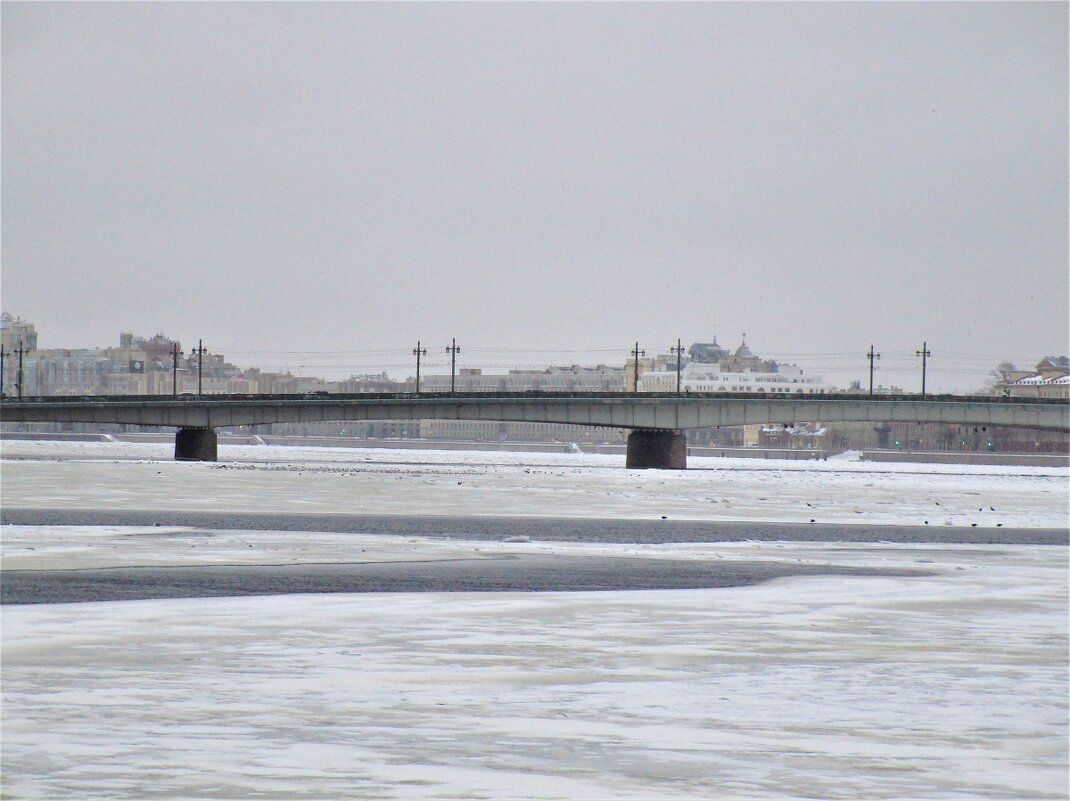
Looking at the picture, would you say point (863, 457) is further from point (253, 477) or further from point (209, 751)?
point (209, 751)

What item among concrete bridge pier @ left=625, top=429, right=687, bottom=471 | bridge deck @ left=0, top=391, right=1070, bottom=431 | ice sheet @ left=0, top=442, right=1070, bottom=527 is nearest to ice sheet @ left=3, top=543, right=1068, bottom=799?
ice sheet @ left=0, top=442, right=1070, bottom=527

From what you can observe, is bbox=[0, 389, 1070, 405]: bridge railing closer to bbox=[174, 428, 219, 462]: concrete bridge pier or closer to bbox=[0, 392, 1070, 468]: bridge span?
bbox=[0, 392, 1070, 468]: bridge span

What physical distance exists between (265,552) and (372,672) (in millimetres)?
13594

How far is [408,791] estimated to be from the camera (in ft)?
28.6

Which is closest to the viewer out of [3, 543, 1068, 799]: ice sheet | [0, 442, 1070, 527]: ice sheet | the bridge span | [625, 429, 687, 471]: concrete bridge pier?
[3, 543, 1068, 799]: ice sheet

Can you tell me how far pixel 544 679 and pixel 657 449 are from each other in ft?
283

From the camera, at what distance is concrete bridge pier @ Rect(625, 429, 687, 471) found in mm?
97312

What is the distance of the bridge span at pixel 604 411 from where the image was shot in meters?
97.6

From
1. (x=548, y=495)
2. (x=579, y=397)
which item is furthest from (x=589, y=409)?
(x=548, y=495)

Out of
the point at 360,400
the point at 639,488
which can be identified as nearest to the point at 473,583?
the point at 639,488

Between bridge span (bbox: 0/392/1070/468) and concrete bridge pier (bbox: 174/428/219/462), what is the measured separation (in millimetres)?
66

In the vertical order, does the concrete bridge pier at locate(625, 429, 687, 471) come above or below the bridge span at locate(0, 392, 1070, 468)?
below

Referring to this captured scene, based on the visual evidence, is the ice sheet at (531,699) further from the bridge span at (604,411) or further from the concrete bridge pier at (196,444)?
the concrete bridge pier at (196,444)

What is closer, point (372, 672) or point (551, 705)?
point (551, 705)
